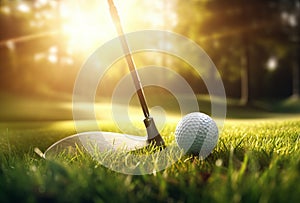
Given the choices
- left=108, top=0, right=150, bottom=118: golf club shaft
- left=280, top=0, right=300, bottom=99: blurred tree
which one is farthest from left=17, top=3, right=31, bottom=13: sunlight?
left=108, top=0, right=150, bottom=118: golf club shaft

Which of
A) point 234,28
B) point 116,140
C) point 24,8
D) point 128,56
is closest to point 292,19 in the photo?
point 234,28

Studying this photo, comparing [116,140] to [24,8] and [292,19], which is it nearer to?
[24,8]

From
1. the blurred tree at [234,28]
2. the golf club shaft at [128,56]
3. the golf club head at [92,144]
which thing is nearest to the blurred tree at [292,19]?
the blurred tree at [234,28]

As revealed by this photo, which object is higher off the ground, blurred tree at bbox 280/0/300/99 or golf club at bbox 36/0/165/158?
blurred tree at bbox 280/0/300/99

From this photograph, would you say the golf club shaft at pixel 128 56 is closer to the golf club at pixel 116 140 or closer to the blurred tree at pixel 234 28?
the golf club at pixel 116 140

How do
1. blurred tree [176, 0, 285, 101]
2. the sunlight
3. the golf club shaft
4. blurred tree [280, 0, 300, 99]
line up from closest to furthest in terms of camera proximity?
the golf club shaft < the sunlight < blurred tree [176, 0, 285, 101] < blurred tree [280, 0, 300, 99]

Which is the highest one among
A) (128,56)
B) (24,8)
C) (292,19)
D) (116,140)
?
(24,8)

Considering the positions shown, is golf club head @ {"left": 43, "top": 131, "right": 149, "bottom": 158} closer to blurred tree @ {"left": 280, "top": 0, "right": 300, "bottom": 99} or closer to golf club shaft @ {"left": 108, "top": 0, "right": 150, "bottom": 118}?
golf club shaft @ {"left": 108, "top": 0, "right": 150, "bottom": 118}
